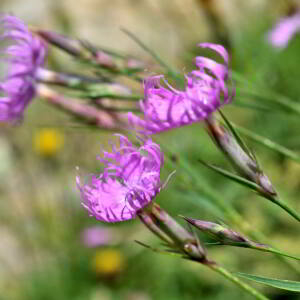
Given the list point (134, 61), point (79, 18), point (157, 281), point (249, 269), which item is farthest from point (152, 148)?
point (79, 18)

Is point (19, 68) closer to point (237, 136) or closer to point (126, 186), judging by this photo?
point (126, 186)

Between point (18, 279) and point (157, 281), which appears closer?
point (157, 281)

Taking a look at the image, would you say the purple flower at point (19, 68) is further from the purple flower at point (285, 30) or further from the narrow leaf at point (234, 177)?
the purple flower at point (285, 30)

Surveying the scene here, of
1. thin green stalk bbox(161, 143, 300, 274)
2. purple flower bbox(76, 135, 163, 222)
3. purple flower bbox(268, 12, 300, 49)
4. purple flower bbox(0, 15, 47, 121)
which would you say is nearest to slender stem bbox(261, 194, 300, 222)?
purple flower bbox(76, 135, 163, 222)

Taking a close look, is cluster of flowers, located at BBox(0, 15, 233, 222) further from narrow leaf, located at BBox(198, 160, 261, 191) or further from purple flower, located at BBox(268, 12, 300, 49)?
purple flower, located at BBox(268, 12, 300, 49)

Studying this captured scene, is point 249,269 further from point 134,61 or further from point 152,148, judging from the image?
point 152,148

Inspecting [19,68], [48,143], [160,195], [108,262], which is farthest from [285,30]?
[48,143]
